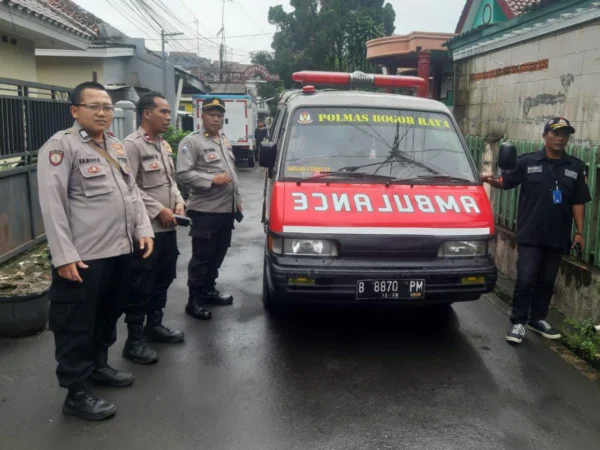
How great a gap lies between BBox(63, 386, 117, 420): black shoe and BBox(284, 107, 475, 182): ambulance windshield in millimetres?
2163

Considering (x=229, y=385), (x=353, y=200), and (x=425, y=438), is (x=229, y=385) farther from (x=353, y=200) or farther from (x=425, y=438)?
(x=353, y=200)

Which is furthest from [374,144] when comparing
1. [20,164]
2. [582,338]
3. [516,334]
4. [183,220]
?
[20,164]

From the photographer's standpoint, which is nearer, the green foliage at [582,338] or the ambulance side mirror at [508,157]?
the green foliage at [582,338]

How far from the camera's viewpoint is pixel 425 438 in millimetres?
3064

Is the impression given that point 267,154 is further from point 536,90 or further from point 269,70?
point 269,70

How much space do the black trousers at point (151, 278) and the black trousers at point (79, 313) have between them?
39 cm

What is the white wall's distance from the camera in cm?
550

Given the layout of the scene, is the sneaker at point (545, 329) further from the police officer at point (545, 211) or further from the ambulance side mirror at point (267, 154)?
the ambulance side mirror at point (267, 154)

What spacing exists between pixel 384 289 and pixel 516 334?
4.53ft

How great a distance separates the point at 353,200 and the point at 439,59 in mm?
10910

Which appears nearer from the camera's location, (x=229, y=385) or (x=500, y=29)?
(x=229, y=385)

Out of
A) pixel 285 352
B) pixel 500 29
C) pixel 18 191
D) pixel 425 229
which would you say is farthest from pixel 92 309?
pixel 500 29

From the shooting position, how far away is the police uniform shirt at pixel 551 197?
435 cm

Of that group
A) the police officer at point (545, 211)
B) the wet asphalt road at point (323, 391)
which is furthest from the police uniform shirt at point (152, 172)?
the police officer at point (545, 211)
